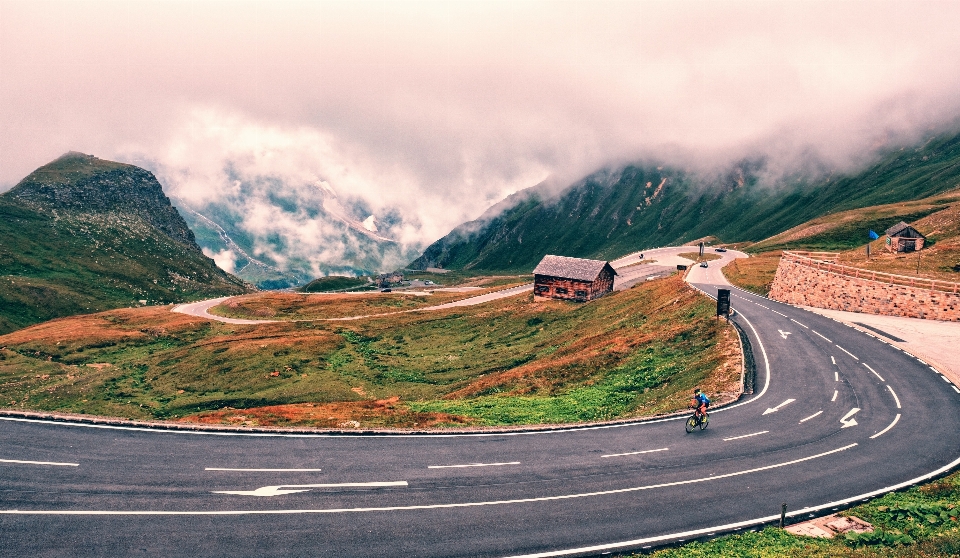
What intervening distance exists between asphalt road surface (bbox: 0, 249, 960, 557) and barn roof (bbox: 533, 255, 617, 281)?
75689 millimetres

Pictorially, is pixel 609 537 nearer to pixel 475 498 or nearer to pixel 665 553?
pixel 665 553

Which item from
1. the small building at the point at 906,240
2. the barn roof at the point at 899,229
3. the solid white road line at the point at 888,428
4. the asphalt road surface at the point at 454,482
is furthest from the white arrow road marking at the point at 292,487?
the barn roof at the point at 899,229

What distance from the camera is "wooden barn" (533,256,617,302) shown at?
110562 mm

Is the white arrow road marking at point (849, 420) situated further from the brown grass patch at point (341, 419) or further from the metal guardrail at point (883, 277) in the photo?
the metal guardrail at point (883, 277)

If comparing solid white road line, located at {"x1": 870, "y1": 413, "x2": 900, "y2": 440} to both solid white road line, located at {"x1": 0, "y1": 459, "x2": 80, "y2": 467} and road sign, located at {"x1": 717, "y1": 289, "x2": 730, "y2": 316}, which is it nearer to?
road sign, located at {"x1": 717, "y1": 289, "x2": 730, "y2": 316}

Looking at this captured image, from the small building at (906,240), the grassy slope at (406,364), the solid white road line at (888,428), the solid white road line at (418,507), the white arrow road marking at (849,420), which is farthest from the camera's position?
the small building at (906,240)

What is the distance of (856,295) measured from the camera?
6431 centimetres

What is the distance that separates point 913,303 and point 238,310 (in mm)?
138379

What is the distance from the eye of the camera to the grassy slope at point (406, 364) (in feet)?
142

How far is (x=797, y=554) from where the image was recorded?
18297mm

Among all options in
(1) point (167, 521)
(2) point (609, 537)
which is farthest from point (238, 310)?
(2) point (609, 537)

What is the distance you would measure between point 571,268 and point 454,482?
92989 millimetres

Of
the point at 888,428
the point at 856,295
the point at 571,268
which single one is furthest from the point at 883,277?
the point at 571,268

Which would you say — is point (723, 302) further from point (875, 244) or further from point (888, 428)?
point (875, 244)
